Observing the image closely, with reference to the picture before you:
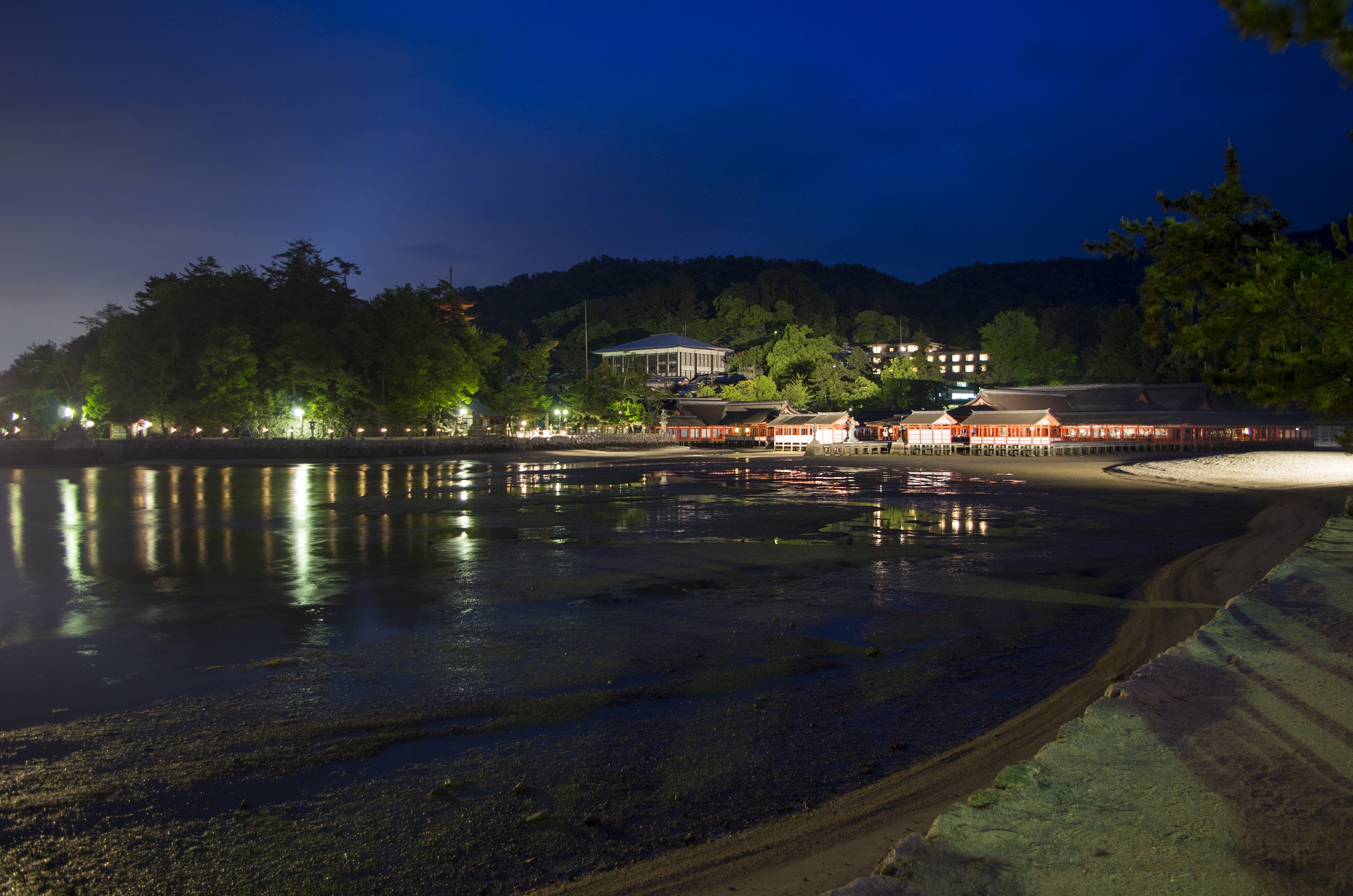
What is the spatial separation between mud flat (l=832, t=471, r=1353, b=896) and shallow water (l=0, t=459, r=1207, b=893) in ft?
3.23

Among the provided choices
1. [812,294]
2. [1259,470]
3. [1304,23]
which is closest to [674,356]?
[812,294]

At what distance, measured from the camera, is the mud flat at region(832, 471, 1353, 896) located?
→ 3.35 meters

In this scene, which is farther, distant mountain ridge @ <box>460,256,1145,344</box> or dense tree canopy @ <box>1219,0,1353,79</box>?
distant mountain ridge @ <box>460,256,1145,344</box>

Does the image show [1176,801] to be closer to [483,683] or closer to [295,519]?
[483,683]

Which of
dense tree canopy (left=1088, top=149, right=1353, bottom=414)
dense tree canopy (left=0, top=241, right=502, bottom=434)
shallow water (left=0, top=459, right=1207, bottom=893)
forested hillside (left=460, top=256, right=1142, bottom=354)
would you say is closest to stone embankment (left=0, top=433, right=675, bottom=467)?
dense tree canopy (left=0, top=241, right=502, bottom=434)

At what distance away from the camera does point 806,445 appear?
65250mm

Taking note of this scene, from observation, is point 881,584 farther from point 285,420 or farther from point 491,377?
point 491,377

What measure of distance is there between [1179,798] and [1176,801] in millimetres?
41

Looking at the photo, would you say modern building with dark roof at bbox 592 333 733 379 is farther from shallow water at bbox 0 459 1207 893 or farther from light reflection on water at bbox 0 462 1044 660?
shallow water at bbox 0 459 1207 893

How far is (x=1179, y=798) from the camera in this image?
13.2 ft

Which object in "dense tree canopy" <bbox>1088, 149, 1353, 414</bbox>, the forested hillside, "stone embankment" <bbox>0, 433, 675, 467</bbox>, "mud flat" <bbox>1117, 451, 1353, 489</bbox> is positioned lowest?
"mud flat" <bbox>1117, 451, 1353, 489</bbox>

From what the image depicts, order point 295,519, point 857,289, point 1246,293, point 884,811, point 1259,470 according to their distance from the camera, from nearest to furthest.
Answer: point 884,811, point 1246,293, point 295,519, point 1259,470, point 857,289

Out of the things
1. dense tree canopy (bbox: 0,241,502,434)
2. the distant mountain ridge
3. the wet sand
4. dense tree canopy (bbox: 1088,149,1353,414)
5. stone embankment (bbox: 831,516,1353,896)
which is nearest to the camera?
stone embankment (bbox: 831,516,1353,896)

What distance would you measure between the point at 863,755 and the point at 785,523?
12402mm
